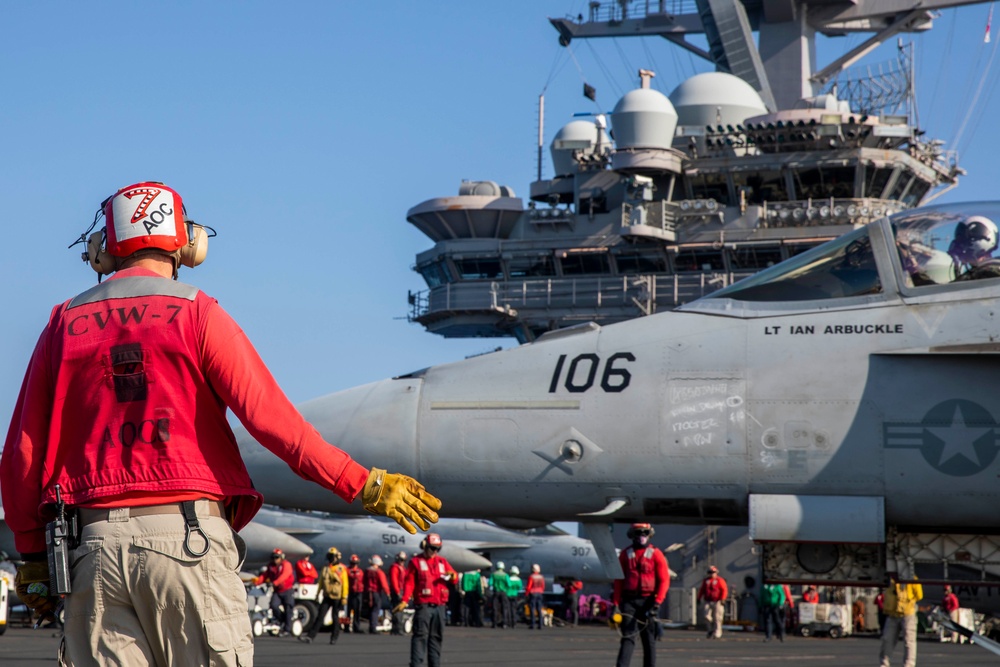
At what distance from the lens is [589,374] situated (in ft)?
26.3

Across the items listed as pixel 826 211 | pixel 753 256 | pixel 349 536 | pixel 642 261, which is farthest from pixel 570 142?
pixel 349 536

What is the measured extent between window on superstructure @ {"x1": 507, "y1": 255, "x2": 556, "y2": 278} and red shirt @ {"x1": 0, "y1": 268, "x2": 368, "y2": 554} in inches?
2074

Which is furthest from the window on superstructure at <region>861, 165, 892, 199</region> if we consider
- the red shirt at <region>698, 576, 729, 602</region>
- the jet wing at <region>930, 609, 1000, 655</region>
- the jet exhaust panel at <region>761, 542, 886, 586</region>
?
→ the jet exhaust panel at <region>761, 542, 886, 586</region>

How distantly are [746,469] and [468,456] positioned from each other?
1775mm

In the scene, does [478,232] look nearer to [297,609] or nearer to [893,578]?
[297,609]

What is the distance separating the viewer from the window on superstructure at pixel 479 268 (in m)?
57.8

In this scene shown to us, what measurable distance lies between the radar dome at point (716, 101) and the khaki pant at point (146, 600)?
175 ft

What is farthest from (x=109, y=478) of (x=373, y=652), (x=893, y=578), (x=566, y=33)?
(x=566, y=33)

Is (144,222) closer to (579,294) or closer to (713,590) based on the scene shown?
(713,590)

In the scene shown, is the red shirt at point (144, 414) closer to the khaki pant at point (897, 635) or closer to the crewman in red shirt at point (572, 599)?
the khaki pant at point (897, 635)

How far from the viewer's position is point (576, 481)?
26.0ft

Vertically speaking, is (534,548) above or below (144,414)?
below

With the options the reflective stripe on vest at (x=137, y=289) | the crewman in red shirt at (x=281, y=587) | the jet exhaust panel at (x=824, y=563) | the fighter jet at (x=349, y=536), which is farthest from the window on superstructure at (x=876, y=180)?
the reflective stripe on vest at (x=137, y=289)

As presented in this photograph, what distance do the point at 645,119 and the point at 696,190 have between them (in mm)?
5027
